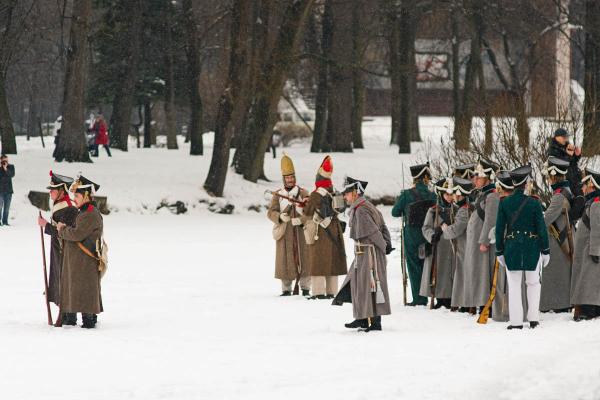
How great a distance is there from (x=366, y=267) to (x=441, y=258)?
2.57 meters

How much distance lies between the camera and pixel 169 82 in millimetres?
50969

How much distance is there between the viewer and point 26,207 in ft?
107

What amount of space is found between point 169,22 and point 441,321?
35.6 m

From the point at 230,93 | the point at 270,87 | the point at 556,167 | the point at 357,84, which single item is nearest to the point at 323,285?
the point at 556,167

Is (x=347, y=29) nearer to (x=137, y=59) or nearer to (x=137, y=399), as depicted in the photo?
(x=137, y=59)

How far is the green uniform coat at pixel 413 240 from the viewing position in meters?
17.5

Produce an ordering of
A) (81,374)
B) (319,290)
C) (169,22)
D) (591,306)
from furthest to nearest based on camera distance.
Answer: (169,22)
(319,290)
(591,306)
(81,374)

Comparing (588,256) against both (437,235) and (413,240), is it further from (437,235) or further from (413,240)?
(413,240)

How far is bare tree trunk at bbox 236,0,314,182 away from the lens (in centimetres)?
3625

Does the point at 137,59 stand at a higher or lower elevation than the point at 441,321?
higher

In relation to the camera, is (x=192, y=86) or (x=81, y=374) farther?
(x=192, y=86)

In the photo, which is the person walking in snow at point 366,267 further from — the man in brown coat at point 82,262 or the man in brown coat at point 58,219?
the man in brown coat at point 58,219

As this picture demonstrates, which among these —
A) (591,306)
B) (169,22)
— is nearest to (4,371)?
(591,306)

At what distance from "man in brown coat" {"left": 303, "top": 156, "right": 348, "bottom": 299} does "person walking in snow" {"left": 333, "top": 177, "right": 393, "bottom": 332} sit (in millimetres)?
3165
